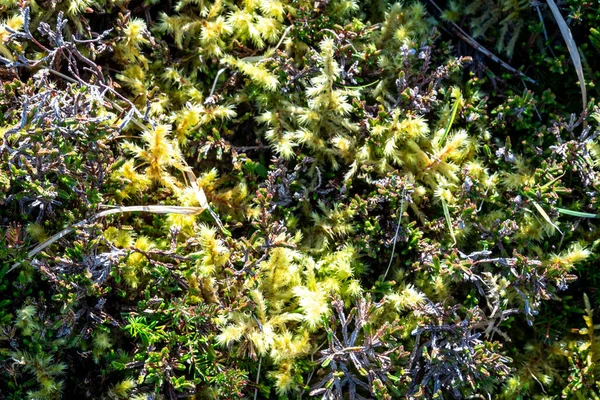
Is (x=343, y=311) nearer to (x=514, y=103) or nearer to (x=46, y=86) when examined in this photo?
(x=514, y=103)

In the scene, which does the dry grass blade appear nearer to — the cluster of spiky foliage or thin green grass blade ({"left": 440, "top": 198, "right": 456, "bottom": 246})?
the cluster of spiky foliage

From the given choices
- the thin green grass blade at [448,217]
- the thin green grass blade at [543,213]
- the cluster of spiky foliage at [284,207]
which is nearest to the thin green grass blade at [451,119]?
the cluster of spiky foliage at [284,207]

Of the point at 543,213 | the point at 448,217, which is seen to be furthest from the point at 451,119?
the point at 543,213

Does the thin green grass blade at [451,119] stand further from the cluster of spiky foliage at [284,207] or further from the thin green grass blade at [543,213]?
the thin green grass blade at [543,213]

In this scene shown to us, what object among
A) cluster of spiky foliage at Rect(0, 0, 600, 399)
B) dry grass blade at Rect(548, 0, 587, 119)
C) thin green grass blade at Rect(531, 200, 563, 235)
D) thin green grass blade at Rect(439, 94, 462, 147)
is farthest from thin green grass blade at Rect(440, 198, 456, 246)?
dry grass blade at Rect(548, 0, 587, 119)

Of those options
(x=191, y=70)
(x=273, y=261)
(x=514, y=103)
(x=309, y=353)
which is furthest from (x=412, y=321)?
(x=191, y=70)

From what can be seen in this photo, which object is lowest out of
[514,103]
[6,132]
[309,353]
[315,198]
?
[309,353]
